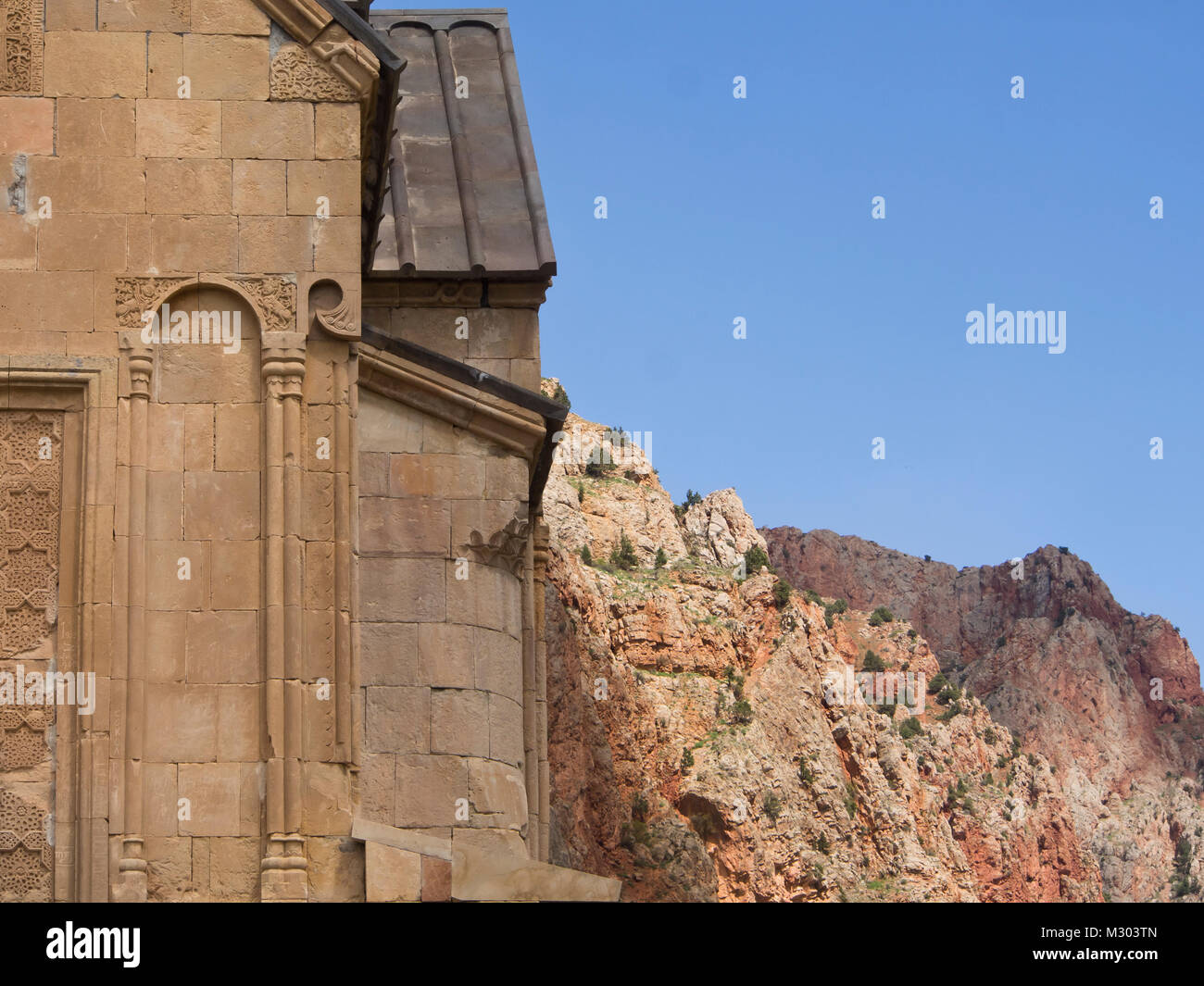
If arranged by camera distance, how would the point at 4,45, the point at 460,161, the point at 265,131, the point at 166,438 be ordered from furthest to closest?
the point at 460,161 → the point at 265,131 → the point at 4,45 → the point at 166,438

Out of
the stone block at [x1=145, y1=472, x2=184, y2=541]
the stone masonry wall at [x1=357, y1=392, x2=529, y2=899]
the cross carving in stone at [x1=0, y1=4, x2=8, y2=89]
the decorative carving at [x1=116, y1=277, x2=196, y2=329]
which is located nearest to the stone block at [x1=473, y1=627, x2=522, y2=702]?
the stone masonry wall at [x1=357, y1=392, x2=529, y2=899]

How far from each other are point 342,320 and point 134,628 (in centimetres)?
299

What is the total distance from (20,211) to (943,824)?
92.9 meters

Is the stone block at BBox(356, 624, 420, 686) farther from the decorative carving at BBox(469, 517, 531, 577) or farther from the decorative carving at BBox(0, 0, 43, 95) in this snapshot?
the decorative carving at BBox(0, 0, 43, 95)

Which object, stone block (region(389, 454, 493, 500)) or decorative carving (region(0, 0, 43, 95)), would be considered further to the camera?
stone block (region(389, 454, 493, 500))

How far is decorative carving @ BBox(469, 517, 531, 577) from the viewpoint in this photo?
57.5 feet

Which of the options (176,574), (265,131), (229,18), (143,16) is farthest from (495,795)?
(143,16)

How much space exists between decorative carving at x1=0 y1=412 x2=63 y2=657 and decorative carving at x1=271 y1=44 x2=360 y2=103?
3.46m

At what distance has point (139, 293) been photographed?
15.1m

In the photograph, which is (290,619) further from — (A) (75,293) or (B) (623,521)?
(B) (623,521)

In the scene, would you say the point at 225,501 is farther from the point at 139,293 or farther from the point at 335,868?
the point at 335,868

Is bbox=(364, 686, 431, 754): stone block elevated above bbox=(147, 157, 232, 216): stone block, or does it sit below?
below
